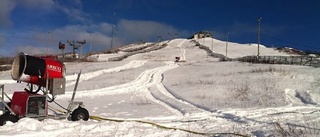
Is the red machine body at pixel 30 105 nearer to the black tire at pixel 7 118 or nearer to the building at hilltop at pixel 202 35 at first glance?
the black tire at pixel 7 118

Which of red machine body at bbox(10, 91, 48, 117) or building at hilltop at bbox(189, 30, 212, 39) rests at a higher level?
building at hilltop at bbox(189, 30, 212, 39)

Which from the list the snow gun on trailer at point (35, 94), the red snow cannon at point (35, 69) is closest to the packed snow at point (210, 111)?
the snow gun on trailer at point (35, 94)

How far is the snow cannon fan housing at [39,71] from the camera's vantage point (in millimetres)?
9656

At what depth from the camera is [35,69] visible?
973 centimetres

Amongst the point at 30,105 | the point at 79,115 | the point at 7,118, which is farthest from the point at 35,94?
the point at 79,115

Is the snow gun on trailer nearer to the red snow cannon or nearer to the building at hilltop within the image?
the red snow cannon

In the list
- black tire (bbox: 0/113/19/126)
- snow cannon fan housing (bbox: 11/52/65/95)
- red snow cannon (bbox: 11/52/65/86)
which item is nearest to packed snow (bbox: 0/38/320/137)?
black tire (bbox: 0/113/19/126)

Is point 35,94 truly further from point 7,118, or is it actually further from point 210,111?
point 210,111

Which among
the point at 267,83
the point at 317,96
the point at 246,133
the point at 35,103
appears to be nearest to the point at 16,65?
the point at 35,103

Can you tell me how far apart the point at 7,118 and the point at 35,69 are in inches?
62.1

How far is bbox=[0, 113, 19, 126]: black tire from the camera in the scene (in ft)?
29.4

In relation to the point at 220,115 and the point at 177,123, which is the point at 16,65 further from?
the point at 220,115

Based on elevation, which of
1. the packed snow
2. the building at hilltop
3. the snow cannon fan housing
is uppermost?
the building at hilltop

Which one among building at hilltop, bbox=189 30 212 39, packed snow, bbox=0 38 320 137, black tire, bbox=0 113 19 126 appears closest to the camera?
packed snow, bbox=0 38 320 137
